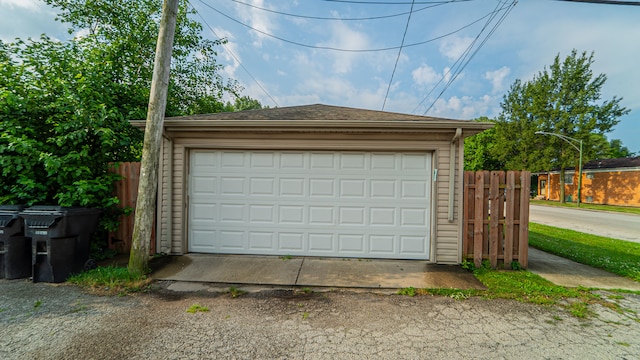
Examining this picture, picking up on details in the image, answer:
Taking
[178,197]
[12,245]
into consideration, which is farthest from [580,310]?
[12,245]

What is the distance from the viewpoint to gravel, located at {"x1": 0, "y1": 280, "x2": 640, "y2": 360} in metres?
2.28

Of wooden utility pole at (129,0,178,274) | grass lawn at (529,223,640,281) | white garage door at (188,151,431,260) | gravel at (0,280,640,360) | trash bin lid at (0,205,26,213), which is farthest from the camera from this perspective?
white garage door at (188,151,431,260)

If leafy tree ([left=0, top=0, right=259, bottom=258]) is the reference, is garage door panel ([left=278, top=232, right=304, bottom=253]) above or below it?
below

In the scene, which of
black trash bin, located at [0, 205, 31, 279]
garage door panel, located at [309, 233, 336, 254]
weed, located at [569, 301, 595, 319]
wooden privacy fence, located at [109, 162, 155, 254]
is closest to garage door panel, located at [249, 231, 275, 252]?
garage door panel, located at [309, 233, 336, 254]

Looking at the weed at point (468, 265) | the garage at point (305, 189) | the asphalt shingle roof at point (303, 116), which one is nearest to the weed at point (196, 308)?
the garage at point (305, 189)

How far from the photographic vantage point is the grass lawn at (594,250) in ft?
14.9

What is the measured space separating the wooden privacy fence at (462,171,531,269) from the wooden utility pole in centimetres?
527

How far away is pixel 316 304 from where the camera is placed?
3143 millimetres

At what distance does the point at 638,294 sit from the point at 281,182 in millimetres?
5595

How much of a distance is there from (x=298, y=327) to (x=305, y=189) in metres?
2.65

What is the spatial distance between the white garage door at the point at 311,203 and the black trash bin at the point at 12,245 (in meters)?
2.22

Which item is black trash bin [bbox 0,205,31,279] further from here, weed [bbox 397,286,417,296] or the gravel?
weed [bbox 397,286,417,296]

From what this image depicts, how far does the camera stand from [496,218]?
4418 mm

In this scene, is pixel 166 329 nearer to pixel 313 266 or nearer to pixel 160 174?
pixel 313 266
